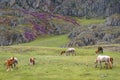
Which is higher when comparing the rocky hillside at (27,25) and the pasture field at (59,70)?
the rocky hillside at (27,25)

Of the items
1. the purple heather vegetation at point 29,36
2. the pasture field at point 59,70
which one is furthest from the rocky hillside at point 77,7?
the pasture field at point 59,70

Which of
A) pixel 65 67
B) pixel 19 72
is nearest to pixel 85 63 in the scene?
pixel 65 67

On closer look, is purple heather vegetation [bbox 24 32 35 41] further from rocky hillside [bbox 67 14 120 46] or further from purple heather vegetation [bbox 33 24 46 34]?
rocky hillside [bbox 67 14 120 46]

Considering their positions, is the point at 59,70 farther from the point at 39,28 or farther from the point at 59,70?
the point at 39,28

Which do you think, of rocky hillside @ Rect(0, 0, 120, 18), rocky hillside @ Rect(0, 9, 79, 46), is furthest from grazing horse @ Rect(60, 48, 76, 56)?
rocky hillside @ Rect(0, 0, 120, 18)

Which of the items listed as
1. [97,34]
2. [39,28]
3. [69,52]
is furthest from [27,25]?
[69,52]

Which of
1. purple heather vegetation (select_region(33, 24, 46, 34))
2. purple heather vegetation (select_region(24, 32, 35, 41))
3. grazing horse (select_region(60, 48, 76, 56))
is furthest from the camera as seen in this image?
purple heather vegetation (select_region(33, 24, 46, 34))

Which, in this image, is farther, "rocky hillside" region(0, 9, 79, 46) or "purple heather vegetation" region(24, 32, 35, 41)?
"purple heather vegetation" region(24, 32, 35, 41)

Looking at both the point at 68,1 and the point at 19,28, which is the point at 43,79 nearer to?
the point at 19,28

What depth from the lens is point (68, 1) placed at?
18300 cm

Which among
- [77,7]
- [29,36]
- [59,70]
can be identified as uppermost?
[77,7]

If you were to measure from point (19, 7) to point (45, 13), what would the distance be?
13.8 metres

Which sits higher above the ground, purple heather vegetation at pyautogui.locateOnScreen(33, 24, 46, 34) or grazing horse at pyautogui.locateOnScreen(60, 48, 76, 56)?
purple heather vegetation at pyautogui.locateOnScreen(33, 24, 46, 34)

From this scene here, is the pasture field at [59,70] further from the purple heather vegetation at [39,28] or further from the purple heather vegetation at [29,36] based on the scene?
the purple heather vegetation at [39,28]
